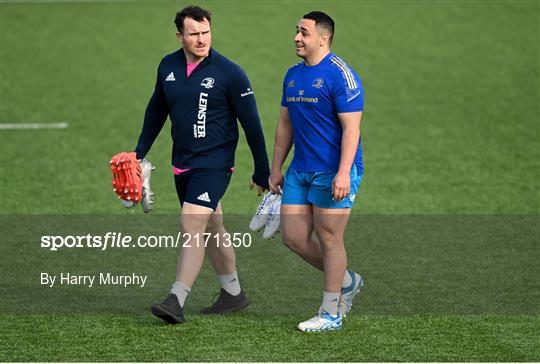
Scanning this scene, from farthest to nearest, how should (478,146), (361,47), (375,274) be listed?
(361,47) < (478,146) < (375,274)

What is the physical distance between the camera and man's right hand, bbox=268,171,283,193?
8945 mm

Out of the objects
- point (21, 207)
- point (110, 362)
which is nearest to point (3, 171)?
point (21, 207)

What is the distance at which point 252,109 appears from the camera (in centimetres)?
892

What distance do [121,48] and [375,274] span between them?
12.2 metres

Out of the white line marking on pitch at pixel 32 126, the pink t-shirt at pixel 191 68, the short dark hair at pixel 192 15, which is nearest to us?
the short dark hair at pixel 192 15

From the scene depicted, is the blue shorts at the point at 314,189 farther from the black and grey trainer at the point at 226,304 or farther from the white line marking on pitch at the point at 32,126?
the white line marking on pitch at the point at 32,126

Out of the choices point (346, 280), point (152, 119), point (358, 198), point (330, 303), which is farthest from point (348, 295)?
point (358, 198)

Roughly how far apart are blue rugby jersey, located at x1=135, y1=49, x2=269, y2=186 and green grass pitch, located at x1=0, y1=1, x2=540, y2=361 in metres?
1.12

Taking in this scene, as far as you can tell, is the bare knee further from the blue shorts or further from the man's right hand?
the man's right hand

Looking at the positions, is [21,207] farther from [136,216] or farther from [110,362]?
[110,362]

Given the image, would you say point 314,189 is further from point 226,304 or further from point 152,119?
point 152,119

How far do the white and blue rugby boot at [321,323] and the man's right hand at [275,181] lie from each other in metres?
0.92

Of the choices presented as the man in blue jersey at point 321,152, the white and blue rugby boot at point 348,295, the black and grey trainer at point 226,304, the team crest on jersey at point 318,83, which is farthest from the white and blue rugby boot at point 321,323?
the team crest on jersey at point 318,83

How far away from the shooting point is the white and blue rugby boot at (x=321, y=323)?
8.70 metres
